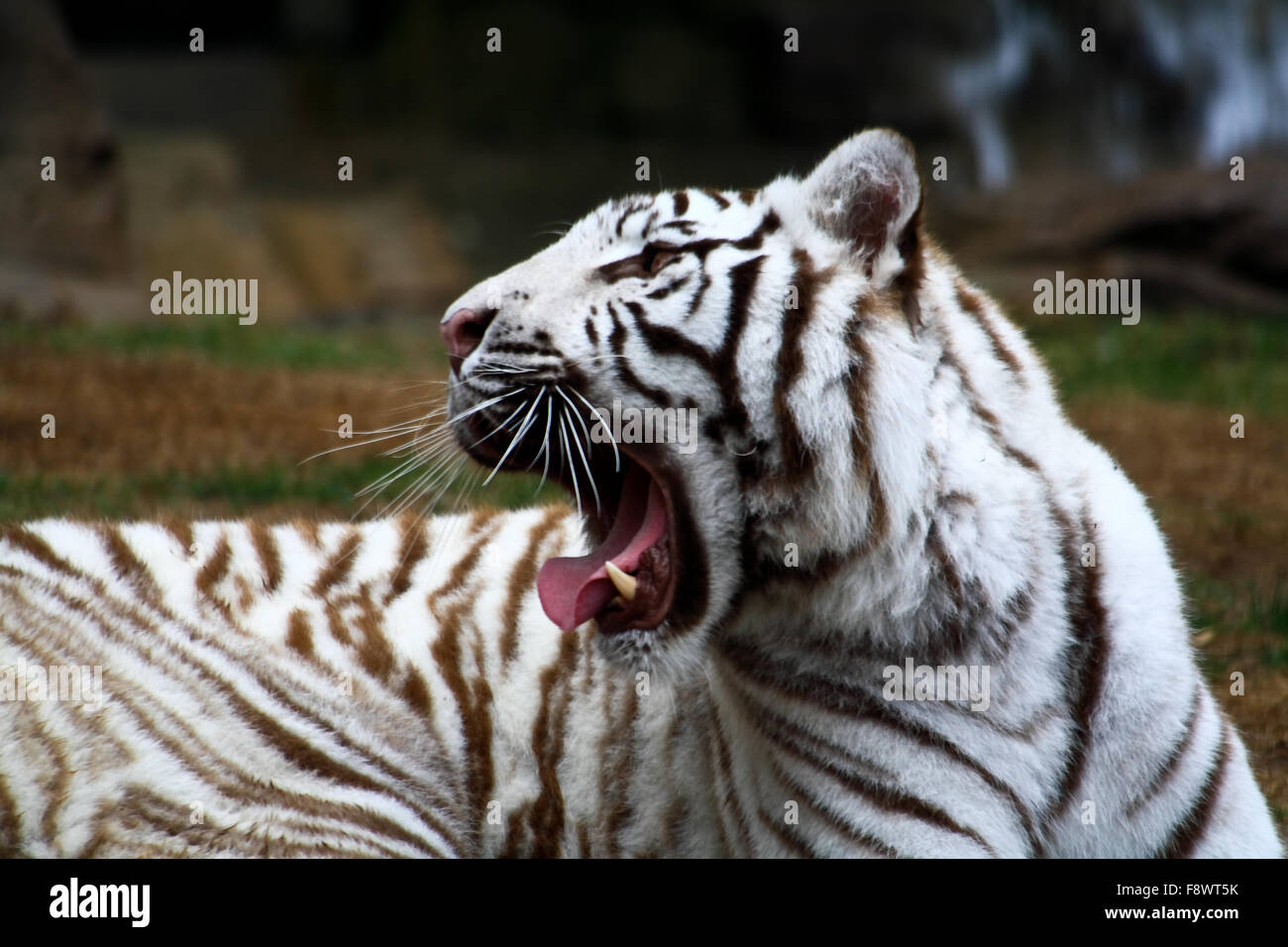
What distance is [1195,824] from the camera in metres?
2.07

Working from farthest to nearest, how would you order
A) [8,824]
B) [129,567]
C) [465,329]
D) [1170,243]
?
[1170,243]
[129,567]
[465,329]
[8,824]

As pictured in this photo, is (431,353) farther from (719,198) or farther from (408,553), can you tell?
(719,198)

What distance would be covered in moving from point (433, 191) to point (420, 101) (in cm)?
165

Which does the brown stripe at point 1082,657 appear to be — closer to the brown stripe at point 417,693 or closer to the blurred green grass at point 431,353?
the brown stripe at point 417,693

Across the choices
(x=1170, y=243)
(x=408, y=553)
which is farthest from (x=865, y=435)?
(x=1170, y=243)

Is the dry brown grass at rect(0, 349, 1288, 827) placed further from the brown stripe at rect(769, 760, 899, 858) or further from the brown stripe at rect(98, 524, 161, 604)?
the brown stripe at rect(769, 760, 899, 858)

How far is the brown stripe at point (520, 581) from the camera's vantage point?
246 centimetres

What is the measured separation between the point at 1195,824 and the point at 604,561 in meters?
0.90

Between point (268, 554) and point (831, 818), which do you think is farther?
point (268, 554)

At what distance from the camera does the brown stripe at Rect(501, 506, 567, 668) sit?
246 cm

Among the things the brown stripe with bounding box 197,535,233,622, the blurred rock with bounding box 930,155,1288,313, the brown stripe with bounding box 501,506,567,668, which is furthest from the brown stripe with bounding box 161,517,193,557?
the blurred rock with bounding box 930,155,1288,313

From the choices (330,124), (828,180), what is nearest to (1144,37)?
(330,124)

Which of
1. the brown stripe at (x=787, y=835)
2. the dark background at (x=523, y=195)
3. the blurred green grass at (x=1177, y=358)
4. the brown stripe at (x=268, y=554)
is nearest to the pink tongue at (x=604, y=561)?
the brown stripe at (x=787, y=835)

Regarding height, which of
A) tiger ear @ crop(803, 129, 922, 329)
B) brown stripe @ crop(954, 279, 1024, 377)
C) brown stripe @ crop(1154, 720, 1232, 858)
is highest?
tiger ear @ crop(803, 129, 922, 329)
